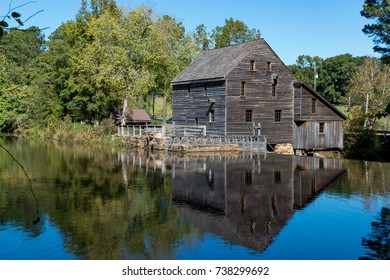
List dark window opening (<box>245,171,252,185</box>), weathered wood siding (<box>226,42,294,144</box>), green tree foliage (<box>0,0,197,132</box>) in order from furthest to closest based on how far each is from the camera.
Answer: green tree foliage (<box>0,0,197,132</box>)
weathered wood siding (<box>226,42,294,144</box>)
dark window opening (<box>245,171,252,185</box>)

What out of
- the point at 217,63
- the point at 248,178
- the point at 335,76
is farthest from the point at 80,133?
the point at 335,76

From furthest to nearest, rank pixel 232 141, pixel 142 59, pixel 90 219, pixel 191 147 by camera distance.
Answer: pixel 142 59, pixel 232 141, pixel 191 147, pixel 90 219

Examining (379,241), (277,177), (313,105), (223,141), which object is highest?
(313,105)

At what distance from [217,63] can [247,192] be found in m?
26.3

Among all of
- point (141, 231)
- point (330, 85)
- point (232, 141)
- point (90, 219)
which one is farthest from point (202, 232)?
point (330, 85)

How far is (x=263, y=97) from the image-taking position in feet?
140

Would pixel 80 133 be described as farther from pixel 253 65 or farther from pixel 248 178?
pixel 248 178

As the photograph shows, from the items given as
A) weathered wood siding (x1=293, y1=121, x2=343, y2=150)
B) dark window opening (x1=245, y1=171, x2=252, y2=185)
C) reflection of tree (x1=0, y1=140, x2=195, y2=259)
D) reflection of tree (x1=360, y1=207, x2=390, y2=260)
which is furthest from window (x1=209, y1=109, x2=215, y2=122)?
reflection of tree (x1=360, y1=207, x2=390, y2=260)

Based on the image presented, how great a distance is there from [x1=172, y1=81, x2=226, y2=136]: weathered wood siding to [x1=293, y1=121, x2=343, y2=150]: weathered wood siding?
27.9 feet

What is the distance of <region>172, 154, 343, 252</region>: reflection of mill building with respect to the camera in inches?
568

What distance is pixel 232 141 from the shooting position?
130 feet

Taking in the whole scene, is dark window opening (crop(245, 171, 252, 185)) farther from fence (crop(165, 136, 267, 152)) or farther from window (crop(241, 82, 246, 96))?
window (crop(241, 82, 246, 96))
